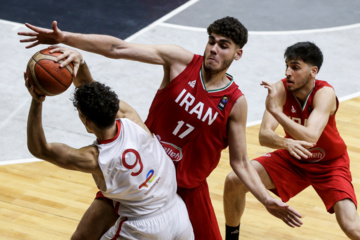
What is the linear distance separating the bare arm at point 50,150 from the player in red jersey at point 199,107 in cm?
73

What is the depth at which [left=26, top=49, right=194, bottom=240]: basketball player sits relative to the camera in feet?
14.6

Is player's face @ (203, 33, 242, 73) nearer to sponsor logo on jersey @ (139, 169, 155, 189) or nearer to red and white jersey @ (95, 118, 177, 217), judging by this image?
red and white jersey @ (95, 118, 177, 217)

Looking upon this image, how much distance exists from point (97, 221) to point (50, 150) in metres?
0.89

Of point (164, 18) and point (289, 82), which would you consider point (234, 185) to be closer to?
point (289, 82)

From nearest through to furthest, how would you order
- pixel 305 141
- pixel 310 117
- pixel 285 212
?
pixel 285 212
pixel 305 141
pixel 310 117

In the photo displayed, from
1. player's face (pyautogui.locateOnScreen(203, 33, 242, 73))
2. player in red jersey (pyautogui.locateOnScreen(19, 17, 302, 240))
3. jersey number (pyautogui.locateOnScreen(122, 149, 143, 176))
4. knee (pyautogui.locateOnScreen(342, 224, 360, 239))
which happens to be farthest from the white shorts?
knee (pyautogui.locateOnScreen(342, 224, 360, 239))

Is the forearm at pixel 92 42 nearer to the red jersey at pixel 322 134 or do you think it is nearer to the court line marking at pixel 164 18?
the red jersey at pixel 322 134

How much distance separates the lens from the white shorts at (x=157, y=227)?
4836 millimetres

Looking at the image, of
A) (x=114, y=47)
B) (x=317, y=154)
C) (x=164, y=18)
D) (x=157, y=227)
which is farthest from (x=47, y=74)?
(x=164, y=18)

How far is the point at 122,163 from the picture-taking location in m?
4.55

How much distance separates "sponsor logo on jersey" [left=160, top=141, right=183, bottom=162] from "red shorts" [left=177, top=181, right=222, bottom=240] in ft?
0.98

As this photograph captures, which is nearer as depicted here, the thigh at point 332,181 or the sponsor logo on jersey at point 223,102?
the sponsor logo on jersey at point 223,102

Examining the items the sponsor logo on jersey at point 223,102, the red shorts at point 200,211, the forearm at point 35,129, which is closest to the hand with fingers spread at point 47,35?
the forearm at point 35,129

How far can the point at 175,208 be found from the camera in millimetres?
5000
